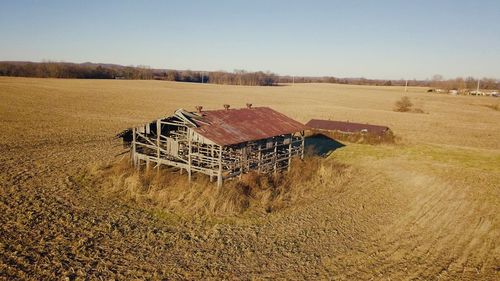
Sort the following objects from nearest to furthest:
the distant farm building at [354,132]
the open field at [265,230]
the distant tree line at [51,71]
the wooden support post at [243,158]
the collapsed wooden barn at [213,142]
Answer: the open field at [265,230] → the collapsed wooden barn at [213,142] → the wooden support post at [243,158] → the distant farm building at [354,132] → the distant tree line at [51,71]

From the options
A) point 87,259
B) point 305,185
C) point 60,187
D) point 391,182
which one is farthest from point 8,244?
point 391,182

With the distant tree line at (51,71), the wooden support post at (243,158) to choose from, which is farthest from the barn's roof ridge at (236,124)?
the distant tree line at (51,71)

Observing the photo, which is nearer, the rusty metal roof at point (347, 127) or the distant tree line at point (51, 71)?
the rusty metal roof at point (347, 127)

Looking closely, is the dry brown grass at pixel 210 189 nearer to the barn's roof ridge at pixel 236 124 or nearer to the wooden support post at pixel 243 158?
the wooden support post at pixel 243 158

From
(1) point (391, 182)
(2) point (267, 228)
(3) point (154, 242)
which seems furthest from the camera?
(1) point (391, 182)

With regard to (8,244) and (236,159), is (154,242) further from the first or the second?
(236,159)
